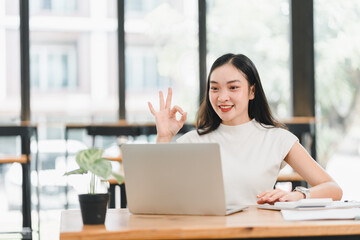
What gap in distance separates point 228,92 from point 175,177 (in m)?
0.62

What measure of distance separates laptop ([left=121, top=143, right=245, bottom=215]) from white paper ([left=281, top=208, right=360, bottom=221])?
17 centimetres

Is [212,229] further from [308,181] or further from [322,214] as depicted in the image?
[308,181]

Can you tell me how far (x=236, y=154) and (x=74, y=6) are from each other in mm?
4484

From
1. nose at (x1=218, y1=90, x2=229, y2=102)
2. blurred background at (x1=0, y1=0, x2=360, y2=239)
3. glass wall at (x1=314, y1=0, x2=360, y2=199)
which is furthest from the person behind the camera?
blurred background at (x1=0, y1=0, x2=360, y2=239)

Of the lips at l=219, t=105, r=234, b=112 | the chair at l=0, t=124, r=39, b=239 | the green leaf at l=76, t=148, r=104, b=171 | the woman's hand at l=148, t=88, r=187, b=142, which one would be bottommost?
the chair at l=0, t=124, r=39, b=239

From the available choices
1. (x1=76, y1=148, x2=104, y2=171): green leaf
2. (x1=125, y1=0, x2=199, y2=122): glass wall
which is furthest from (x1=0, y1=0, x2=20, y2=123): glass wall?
(x1=76, y1=148, x2=104, y2=171): green leaf

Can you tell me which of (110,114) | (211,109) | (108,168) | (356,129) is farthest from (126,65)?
(108,168)

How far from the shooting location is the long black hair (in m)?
2.24

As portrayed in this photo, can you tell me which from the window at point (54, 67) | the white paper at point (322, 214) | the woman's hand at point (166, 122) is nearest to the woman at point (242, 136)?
the woman's hand at point (166, 122)

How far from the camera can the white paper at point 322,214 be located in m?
1.57

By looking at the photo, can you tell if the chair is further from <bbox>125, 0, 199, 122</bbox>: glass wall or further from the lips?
the lips

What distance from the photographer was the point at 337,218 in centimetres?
158


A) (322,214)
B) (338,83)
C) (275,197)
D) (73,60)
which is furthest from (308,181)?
(73,60)

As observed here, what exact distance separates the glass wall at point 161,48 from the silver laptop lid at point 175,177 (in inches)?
184
